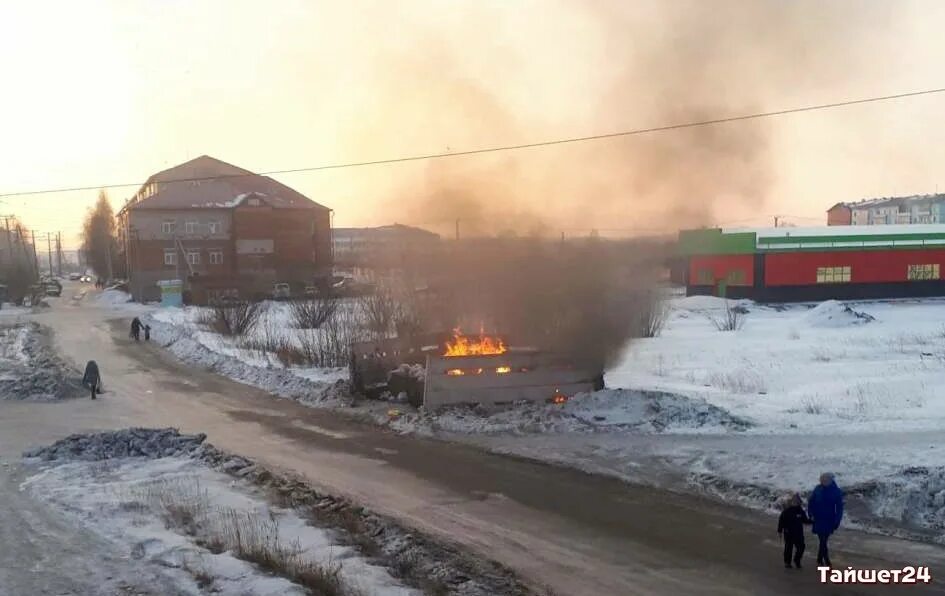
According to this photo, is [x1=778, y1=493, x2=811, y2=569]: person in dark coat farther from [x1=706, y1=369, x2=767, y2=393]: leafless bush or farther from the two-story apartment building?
the two-story apartment building

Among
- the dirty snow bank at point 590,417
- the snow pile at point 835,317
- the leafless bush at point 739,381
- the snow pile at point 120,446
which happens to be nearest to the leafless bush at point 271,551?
the snow pile at point 120,446

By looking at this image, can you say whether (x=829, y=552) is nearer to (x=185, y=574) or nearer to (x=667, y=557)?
(x=667, y=557)

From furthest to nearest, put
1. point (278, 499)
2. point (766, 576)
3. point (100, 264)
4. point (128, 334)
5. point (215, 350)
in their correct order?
point (100, 264) → point (128, 334) → point (215, 350) → point (278, 499) → point (766, 576)

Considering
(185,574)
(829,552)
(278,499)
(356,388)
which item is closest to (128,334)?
(356,388)

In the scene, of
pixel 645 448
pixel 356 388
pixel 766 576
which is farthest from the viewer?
pixel 356 388

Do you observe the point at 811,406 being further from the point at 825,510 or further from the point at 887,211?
the point at 887,211

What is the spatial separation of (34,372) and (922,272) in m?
49.5

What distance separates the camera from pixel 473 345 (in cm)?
1777

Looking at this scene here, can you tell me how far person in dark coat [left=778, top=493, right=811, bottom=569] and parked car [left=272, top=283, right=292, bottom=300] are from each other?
49379 millimetres

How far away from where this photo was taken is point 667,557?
7.82m

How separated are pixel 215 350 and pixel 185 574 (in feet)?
69.2

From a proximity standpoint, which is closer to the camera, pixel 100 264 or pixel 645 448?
pixel 645 448

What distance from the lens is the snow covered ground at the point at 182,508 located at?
7074 mm

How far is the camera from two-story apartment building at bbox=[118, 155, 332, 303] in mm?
57656
